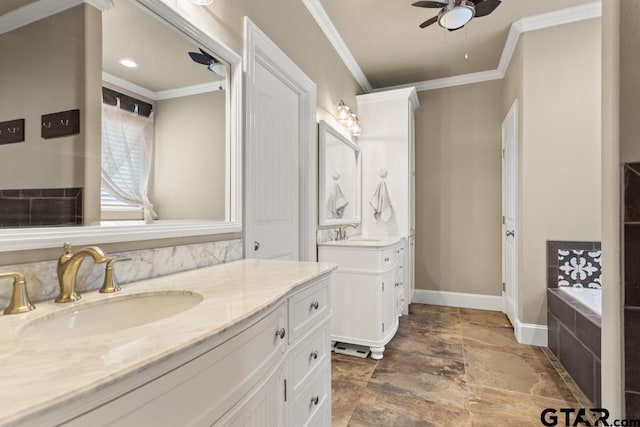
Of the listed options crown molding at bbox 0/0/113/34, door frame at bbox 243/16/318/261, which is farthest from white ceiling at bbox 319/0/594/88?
crown molding at bbox 0/0/113/34

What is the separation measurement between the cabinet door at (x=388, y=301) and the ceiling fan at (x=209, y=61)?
5.99 feet

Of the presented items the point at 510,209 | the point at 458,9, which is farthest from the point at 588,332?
the point at 458,9

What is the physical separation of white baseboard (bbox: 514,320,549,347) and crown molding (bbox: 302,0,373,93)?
3047mm

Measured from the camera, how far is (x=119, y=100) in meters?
1.11

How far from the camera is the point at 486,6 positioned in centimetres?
221

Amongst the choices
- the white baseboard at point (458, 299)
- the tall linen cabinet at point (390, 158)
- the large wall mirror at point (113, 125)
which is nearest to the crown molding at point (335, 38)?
the tall linen cabinet at point (390, 158)

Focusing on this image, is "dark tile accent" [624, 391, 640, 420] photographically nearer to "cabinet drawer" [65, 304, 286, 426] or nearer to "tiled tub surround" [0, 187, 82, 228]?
"cabinet drawer" [65, 304, 286, 426]

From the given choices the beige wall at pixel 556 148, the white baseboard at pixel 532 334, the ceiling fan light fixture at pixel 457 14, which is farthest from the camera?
the white baseboard at pixel 532 334

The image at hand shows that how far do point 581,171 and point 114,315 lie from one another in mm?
3300

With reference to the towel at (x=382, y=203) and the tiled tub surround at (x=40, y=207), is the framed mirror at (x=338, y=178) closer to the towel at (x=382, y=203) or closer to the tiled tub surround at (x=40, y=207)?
the towel at (x=382, y=203)

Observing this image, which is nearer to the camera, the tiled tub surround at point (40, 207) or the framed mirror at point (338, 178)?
the tiled tub surround at point (40, 207)

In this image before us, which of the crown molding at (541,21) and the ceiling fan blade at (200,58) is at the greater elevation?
the crown molding at (541,21)

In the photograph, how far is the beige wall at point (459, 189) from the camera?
3.74 meters

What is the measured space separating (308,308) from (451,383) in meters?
1.49
